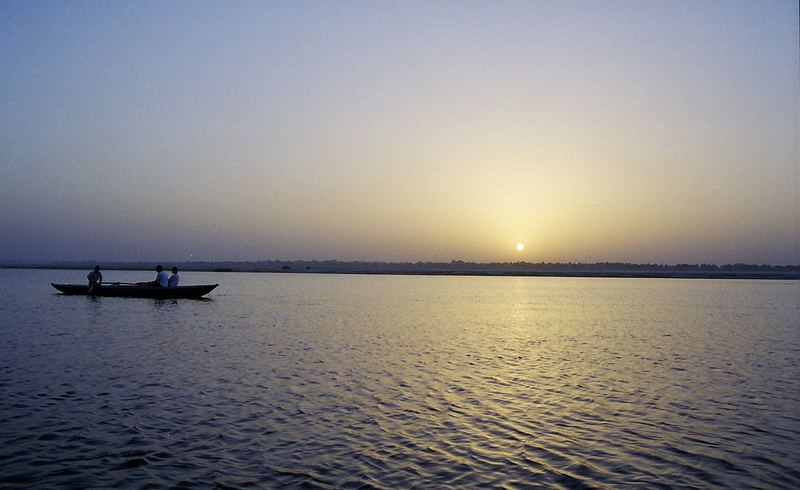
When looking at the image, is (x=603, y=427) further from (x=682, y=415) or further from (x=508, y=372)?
(x=508, y=372)

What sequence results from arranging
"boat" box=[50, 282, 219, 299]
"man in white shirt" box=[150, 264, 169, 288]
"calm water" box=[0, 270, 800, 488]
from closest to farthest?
"calm water" box=[0, 270, 800, 488] → "man in white shirt" box=[150, 264, 169, 288] → "boat" box=[50, 282, 219, 299]

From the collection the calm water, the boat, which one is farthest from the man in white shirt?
the calm water

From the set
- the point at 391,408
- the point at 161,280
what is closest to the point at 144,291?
the point at 161,280

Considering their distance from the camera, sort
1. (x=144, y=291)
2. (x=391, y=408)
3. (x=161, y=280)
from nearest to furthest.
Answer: (x=391, y=408) → (x=161, y=280) → (x=144, y=291)

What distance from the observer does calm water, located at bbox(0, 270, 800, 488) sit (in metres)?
10.1

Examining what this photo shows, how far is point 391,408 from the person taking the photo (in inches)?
567

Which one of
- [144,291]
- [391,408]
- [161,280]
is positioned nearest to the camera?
[391,408]

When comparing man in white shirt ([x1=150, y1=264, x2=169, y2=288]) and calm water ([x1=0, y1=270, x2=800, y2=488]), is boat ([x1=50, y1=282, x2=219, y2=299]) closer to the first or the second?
man in white shirt ([x1=150, y1=264, x2=169, y2=288])

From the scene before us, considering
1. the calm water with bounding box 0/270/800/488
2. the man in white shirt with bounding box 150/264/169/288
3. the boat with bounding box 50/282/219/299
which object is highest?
the man in white shirt with bounding box 150/264/169/288

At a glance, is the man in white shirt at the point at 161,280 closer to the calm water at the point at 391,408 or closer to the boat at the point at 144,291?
the boat at the point at 144,291

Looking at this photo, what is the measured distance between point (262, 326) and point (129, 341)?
8.15m

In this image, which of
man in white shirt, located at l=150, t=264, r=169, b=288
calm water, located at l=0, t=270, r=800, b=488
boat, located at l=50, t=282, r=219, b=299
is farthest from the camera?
boat, located at l=50, t=282, r=219, b=299

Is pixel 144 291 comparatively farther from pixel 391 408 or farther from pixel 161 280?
pixel 391 408

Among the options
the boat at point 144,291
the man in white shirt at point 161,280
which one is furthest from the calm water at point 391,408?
the boat at point 144,291
